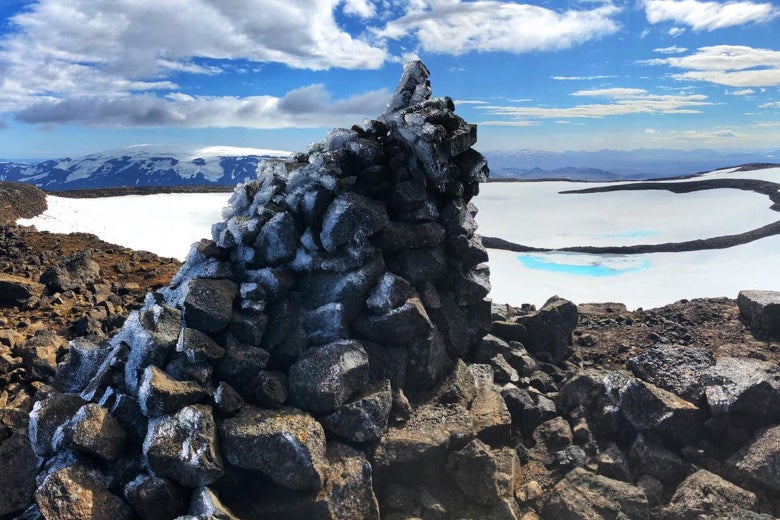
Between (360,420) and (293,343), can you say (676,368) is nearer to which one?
(360,420)

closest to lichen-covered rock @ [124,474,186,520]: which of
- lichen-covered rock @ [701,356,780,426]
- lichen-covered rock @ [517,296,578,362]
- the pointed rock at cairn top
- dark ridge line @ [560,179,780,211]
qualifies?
the pointed rock at cairn top

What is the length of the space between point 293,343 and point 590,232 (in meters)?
35.2

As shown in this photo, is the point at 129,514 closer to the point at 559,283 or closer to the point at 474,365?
the point at 474,365

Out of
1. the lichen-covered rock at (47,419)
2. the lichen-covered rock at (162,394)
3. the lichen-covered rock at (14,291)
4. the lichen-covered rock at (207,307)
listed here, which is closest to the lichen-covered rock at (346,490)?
the lichen-covered rock at (162,394)

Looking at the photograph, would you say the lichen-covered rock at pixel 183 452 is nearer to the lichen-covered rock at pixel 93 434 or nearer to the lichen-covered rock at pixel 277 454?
the lichen-covered rock at pixel 277 454

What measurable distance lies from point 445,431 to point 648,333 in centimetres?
1120

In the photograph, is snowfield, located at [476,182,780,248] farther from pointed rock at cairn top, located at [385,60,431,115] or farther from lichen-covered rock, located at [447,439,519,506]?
lichen-covered rock, located at [447,439,519,506]

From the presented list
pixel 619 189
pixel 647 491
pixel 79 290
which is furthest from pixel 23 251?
pixel 619 189

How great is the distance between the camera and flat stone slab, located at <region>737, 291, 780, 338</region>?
58.1 ft

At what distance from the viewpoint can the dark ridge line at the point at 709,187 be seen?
149 feet

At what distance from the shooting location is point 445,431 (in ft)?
38.0

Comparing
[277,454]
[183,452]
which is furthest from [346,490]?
[183,452]

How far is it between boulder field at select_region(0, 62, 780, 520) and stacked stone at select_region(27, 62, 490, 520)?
0.04 meters

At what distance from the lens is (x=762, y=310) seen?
58.9 ft
